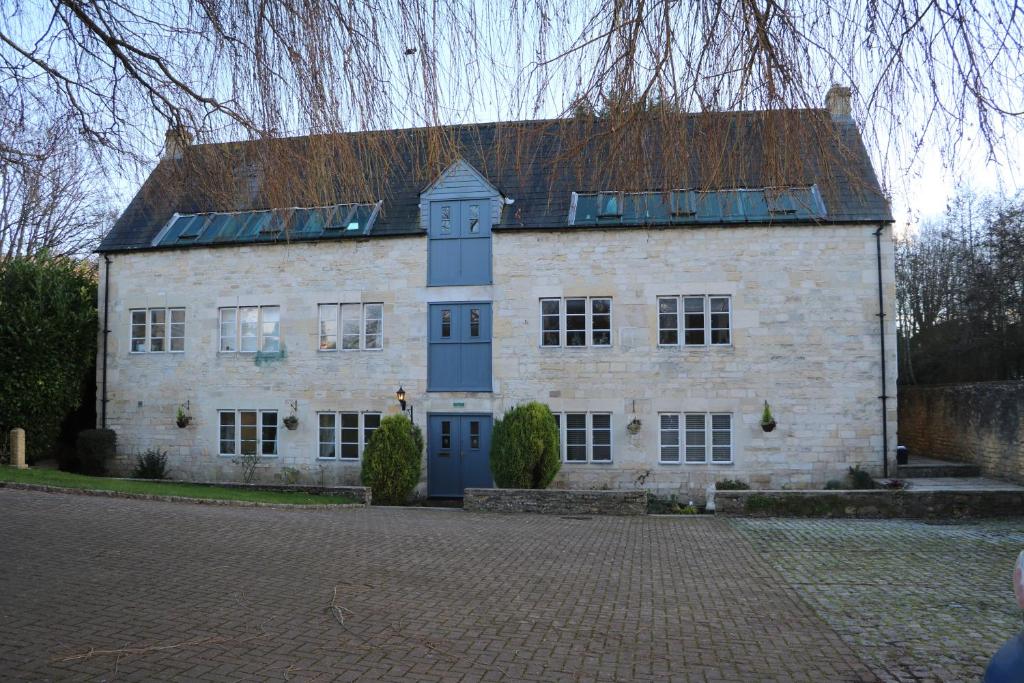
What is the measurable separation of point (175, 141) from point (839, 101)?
4.06m

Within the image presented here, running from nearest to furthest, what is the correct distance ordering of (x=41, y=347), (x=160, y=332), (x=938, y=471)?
(x=938, y=471), (x=41, y=347), (x=160, y=332)

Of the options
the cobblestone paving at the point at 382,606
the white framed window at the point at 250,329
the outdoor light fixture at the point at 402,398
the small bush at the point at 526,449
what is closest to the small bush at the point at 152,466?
the white framed window at the point at 250,329

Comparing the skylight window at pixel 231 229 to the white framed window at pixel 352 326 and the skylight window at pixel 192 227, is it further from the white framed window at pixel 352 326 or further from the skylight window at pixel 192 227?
the white framed window at pixel 352 326

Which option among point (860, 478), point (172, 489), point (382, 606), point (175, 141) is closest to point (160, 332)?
point (172, 489)

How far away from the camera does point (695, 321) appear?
18266 millimetres

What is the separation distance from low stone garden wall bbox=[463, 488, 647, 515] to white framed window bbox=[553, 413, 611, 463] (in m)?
2.52

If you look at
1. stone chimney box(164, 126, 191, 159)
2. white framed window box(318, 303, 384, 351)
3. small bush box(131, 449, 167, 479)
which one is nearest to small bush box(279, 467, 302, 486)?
white framed window box(318, 303, 384, 351)

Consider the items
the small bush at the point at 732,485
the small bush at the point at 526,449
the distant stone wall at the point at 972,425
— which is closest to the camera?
the distant stone wall at the point at 972,425

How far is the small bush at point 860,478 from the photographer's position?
55.3 ft

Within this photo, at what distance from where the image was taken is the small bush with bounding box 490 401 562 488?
1680 centimetres

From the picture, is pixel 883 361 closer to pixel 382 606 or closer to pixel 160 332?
pixel 382 606

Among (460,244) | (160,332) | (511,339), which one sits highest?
(460,244)

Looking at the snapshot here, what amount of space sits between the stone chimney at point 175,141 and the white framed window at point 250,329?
15.3 metres

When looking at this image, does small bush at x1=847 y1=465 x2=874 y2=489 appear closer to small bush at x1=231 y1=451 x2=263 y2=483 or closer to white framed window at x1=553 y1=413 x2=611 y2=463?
white framed window at x1=553 y1=413 x2=611 y2=463
